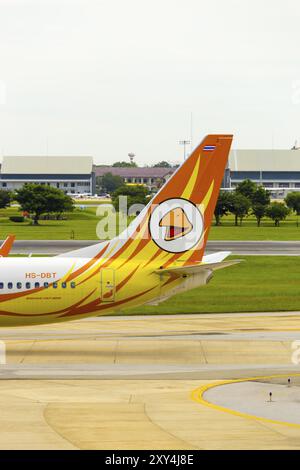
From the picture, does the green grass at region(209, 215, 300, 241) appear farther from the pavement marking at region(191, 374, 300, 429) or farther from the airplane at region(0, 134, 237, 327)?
the pavement marking at region(191, 374, 300, 429)

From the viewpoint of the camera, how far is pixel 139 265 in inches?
1698

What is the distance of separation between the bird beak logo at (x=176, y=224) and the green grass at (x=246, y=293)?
48.6 ft

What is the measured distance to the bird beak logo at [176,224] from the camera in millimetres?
43062

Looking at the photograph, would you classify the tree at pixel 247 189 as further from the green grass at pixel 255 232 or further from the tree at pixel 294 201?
the green grass at pixel 255 232

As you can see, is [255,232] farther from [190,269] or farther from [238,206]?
[190,269]

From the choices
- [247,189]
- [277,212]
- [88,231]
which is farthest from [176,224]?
[247,189]

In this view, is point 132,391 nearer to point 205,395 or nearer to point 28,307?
point 205,395

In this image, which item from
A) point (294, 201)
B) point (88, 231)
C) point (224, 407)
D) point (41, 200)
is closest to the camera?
point (224, 407)

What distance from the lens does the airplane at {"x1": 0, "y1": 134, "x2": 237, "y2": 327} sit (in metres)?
42.5

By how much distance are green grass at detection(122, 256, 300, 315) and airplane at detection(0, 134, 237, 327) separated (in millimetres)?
14566

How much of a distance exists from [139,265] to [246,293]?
24750 mm

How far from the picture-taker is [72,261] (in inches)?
1699

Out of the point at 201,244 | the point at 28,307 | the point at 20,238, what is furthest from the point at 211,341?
the point at 20,238

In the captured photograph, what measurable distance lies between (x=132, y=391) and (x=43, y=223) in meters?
120
